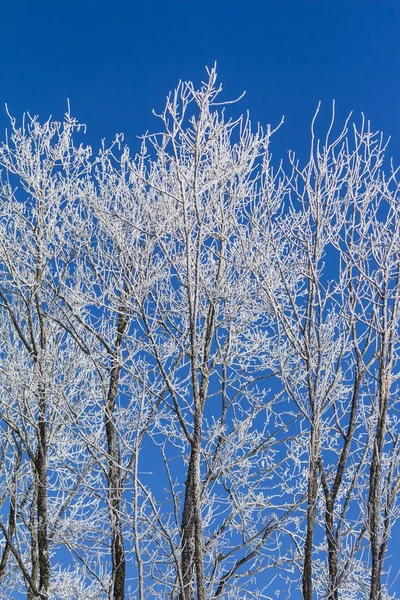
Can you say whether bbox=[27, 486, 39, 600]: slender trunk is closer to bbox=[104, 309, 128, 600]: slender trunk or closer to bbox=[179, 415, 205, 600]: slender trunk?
bbox=[104, 309, 128, 600]: slender trunk

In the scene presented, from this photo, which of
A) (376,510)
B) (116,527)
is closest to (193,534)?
(116,527)

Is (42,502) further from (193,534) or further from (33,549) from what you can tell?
(193,534)

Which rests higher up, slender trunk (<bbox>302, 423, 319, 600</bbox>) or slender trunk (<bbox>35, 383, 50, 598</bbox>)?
slender trunk (<bbox>35, 383, 50, 598</bbox>)

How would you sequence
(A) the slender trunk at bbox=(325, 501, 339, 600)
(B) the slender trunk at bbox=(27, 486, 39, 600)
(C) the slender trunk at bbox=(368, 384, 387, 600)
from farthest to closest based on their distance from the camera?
(B) the slender trunk at bbox=(27, 486, 39, 600) → (A) the slender trunk at bbox=(325, 501, 339, 600) → (C) the slender trunk at bbox=(368, 384, 387, 600)

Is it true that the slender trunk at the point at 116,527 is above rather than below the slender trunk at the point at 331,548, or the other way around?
above

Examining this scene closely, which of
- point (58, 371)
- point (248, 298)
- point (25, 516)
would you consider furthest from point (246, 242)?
point (25, 516)

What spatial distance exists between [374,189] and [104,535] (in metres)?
4.20

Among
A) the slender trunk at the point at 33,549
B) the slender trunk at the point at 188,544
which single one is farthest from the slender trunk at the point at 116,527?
the slender trunk at the point at 33,549

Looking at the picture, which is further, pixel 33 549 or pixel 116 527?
pixel 33 549

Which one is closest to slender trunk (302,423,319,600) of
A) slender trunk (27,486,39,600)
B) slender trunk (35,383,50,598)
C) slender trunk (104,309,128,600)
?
slender trunk (104,309,128,600)

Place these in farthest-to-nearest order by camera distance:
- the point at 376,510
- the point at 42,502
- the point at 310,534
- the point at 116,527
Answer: the point at 42,502, the point at 116,527, the point at 310,534, the point at 376,510

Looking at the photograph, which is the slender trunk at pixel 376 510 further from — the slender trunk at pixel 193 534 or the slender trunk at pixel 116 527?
the slender trunk at pixel 116 527

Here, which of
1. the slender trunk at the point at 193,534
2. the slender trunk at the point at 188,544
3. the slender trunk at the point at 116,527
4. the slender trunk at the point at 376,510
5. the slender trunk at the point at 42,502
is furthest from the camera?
the slender trunk at the point at 42,502

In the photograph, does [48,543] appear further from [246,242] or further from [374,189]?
[374,189]
